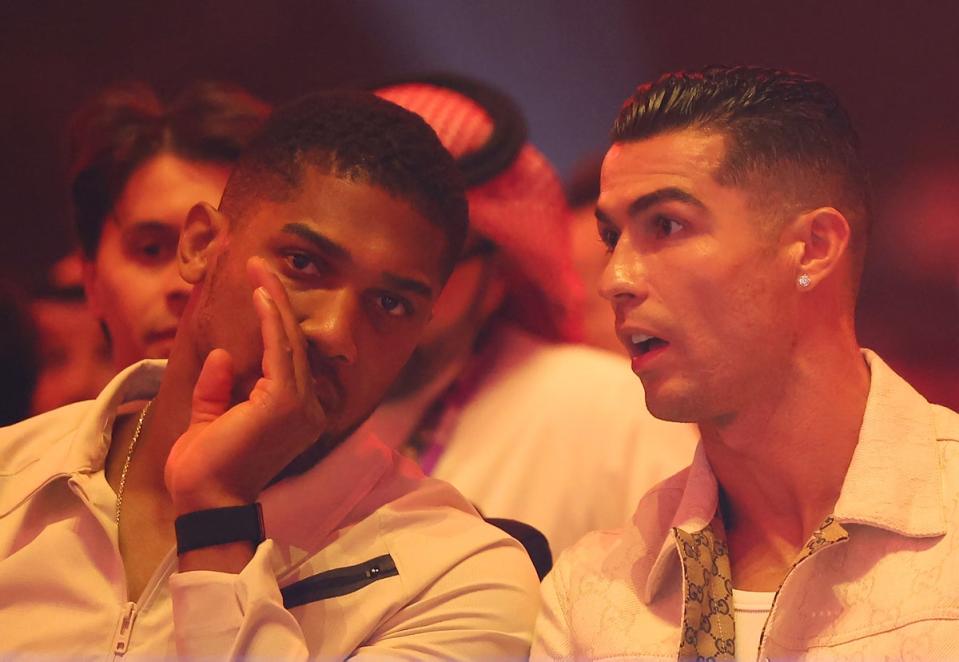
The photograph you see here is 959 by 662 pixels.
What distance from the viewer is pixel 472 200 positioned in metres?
2.79

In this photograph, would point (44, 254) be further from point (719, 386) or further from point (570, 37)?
point (719, 386)

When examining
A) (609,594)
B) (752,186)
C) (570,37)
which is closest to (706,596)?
(609,594)

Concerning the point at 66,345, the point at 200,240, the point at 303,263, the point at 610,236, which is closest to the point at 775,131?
the point at 610,236

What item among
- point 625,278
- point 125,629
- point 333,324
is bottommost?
point 125,629

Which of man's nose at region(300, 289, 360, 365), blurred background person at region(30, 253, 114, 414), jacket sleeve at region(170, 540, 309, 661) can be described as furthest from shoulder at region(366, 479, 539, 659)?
blurred background person at region(30, 253, 114, 414)

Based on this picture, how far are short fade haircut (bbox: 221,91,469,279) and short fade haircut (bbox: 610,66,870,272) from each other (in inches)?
14.2

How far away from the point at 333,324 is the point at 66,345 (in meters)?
1.30

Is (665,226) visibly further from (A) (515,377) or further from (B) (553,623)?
(A) (515,377)

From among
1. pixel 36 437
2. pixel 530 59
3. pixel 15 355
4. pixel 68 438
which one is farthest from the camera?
pixel 530 59

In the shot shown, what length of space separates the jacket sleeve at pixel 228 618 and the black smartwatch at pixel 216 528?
2.0 inches

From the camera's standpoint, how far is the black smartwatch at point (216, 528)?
180cm

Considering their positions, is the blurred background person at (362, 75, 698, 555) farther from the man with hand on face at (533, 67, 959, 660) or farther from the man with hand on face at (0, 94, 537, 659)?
the man with hand on face at (533, 67, 959, 660)

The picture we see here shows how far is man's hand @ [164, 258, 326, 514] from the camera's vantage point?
1.84 m

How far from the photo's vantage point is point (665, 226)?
1.95 metres
